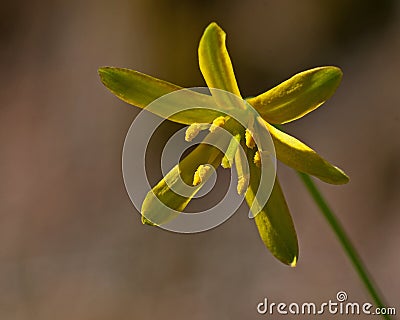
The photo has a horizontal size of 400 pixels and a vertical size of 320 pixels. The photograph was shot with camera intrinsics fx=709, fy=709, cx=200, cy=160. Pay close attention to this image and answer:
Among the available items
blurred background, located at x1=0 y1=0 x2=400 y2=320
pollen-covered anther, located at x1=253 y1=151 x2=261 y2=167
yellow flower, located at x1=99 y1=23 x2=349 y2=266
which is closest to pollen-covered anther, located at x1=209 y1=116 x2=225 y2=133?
yellow flower, located at x1=99 y1=23 x2=349 y2=266

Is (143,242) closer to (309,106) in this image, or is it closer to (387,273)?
(387,273)

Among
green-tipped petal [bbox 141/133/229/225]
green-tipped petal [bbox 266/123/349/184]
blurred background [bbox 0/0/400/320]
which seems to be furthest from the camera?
blurred background [bbox 0/0/400/320]

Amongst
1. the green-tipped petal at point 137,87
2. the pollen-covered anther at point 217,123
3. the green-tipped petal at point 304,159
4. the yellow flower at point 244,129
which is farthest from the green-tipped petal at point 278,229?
the green-tipped petal at point 137,87

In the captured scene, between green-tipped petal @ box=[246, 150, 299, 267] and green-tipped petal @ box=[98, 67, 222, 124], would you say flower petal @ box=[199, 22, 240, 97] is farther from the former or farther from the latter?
green-tipped petal @ box=[246, 150, 299, 267]

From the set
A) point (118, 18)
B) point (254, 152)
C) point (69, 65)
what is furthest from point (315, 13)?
point (254, 152)

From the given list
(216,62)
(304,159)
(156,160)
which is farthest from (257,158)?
(156,160)

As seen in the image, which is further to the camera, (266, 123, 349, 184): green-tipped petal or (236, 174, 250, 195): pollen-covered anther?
(236, 174, 250, 195): pollen-covered anther

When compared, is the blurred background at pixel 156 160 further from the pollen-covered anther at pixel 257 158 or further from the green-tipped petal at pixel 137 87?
the green-tipped petal at pixel 137 87
